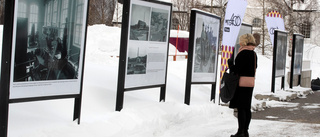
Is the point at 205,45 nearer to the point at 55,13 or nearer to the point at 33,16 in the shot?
the point at 55,13

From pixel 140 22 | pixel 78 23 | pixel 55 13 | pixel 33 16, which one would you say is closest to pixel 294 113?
pixel 140 22

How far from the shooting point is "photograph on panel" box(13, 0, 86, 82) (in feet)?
18.6

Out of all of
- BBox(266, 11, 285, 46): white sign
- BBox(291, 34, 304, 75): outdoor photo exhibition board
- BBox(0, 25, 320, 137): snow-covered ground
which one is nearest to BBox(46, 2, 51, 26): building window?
BBox(0, 25, 320, 137): snow-covered ground

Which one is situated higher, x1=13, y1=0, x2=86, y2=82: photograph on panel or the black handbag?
x1=13, y1=0, x2=86, y2=82: photograph on panel

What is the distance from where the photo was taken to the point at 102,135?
6.59 metres

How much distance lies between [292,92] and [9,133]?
39.9ft

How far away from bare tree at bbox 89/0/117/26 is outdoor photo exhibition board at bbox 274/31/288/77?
109 feet

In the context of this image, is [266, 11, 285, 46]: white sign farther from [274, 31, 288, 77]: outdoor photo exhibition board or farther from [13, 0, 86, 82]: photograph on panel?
[13, 0, 86, 82]: photograph on panel

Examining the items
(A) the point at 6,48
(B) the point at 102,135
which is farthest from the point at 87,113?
(A) the point at 6,48

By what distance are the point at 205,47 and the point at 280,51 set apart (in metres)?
5.94

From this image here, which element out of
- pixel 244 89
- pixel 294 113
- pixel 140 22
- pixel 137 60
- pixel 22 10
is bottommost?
pixel 294 113

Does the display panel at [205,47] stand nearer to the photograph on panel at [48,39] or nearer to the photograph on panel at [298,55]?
the photograph on panel at [48,39]

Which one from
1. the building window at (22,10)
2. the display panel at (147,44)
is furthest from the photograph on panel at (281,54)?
the building window at (22,10)

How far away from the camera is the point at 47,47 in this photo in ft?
20.0
